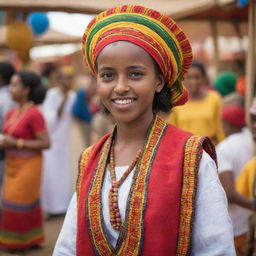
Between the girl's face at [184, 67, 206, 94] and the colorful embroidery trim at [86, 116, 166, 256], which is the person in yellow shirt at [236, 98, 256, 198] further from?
the girl's face at [184, 67, 206, 94]

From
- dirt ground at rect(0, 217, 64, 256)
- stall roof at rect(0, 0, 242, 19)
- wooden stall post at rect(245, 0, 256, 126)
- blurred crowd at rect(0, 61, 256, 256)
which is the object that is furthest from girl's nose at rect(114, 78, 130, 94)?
dirt ground at rect(0, 217, 64, 256)

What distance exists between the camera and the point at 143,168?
2016 mm

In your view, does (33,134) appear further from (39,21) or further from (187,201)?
(187,201)

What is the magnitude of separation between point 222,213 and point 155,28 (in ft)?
2.38

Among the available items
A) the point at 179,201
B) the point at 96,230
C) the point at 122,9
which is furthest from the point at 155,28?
the point at 96,230

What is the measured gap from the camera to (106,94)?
6.79ft

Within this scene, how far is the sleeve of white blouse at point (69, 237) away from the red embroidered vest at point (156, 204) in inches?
4.6

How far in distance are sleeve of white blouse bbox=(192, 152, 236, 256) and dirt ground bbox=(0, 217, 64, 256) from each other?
10.9 ft

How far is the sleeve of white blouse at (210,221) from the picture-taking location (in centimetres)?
190

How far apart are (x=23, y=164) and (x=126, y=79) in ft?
12.4

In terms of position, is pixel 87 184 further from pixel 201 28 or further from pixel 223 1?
pixel 201 28

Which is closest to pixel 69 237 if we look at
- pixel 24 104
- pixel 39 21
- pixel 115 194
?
pixel 115 194

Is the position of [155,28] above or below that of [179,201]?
above

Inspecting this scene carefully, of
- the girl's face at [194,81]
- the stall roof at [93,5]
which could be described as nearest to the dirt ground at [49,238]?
the stall roof at [93,5]
